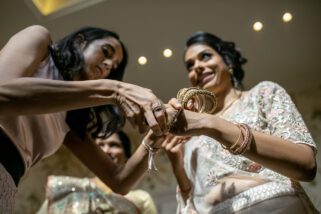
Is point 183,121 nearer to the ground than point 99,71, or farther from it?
nearer to the ground

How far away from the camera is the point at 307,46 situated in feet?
8.98

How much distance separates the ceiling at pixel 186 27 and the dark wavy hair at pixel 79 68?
862 mm

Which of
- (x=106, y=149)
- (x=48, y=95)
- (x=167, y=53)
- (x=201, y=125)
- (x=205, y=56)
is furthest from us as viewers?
(x=167, y=53)

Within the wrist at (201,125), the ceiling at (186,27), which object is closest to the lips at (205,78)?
the wrist at (201,125)

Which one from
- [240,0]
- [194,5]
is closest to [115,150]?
[194,5]

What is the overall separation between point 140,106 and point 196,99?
0.89ft

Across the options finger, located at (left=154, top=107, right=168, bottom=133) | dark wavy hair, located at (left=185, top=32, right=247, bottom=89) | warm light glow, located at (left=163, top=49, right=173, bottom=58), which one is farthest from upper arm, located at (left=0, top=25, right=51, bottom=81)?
warm light glow, located at (left=163, top=49, right=173, bottom=58)

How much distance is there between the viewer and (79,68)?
1.34 meters

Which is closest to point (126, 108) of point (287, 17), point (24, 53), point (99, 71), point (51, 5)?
point (24, 53)

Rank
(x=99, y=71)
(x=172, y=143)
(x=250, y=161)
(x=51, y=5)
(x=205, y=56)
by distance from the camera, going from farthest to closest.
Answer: (x=51, y=5), (x=205, y=56), (x=99, y=71), (x=172, y=143), (x=250, y=161)

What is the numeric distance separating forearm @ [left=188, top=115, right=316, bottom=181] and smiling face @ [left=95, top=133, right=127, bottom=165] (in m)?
1.39

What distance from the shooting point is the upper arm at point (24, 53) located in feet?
3.05

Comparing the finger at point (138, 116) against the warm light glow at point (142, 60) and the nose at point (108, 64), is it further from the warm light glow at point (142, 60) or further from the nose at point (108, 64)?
the warm light glow at point (142, 60)

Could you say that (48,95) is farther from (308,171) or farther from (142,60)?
(142,60)
